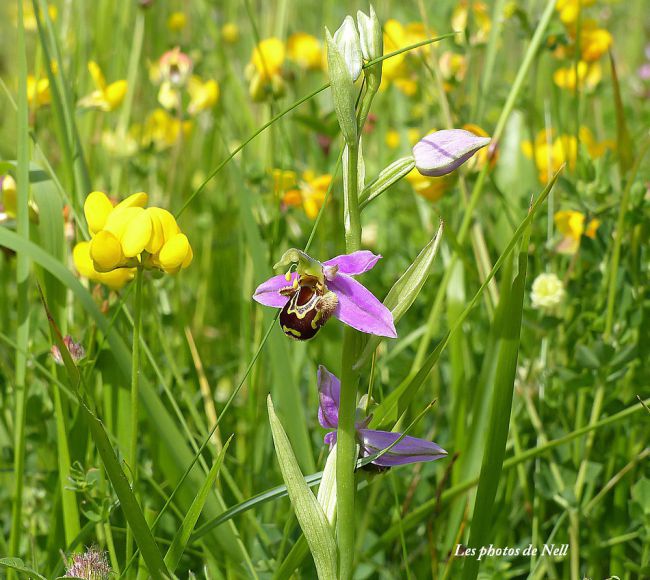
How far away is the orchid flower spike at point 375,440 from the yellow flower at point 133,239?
245 millimetres

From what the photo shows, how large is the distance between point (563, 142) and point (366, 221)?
0.81 m

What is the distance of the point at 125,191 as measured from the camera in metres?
2.29

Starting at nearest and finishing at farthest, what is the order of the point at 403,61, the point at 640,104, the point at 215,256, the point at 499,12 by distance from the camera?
the point at 499,12 → the point at 403,61 → the point at 215,256 → the point at 640,104

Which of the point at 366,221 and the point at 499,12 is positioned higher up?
the point at 499,12

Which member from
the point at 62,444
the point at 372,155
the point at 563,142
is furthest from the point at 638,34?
the point at 62,444

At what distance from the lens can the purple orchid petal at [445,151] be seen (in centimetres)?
91

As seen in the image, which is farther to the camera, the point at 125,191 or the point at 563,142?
the point at 125,191

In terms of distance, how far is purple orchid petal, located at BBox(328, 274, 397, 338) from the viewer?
33.0 inches

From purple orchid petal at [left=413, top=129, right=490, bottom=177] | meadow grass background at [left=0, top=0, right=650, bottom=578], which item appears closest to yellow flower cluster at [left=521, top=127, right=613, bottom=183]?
meadow grass background at [left=0, top=0, right=650, bottom=578]

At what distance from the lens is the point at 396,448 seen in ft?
3.13

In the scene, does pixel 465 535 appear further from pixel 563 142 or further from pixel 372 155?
pixel 372 155

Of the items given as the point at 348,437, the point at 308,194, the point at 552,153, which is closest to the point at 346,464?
the point at 348,437

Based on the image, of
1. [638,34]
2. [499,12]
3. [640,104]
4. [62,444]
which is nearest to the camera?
[62,444]

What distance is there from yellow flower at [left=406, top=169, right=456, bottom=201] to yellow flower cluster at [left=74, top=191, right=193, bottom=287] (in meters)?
0.73
